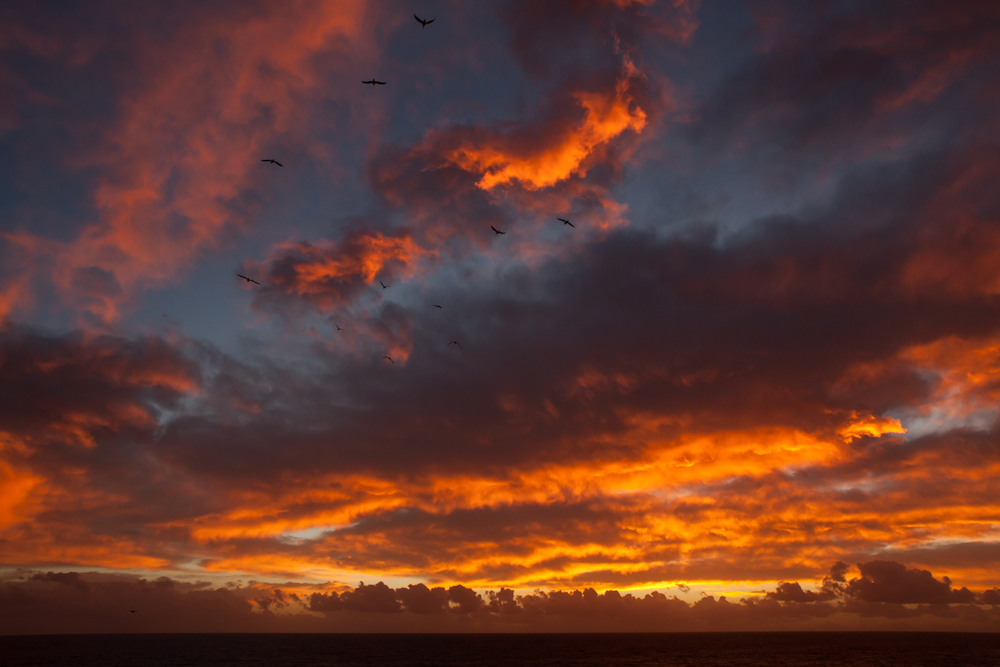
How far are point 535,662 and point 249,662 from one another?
97427 millimetres

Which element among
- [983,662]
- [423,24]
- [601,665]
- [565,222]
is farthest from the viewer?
[983,662]

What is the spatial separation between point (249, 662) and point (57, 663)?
59466 mm

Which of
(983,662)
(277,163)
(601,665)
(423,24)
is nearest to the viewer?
(423,24)

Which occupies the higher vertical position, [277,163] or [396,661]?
[277,163]

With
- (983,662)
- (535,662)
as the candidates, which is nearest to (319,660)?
(535,662)

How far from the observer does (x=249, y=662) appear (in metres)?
180

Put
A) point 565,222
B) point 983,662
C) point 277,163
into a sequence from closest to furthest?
point 277,163, point 565,222, point 983,662

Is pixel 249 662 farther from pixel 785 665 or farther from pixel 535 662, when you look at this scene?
pixel 785 665

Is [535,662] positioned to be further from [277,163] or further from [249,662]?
[277,163]

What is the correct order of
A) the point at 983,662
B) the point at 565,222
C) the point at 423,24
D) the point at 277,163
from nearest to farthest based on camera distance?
the point at 423,24
the point at 277,163
the point at 565,222
the point at 983,662

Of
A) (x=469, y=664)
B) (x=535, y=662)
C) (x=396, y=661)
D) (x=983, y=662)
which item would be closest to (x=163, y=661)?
(x=396, y=661)

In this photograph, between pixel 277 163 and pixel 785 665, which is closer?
pixel 277 163

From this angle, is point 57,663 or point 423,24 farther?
point 57,663

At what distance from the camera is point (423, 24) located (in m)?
33.0
